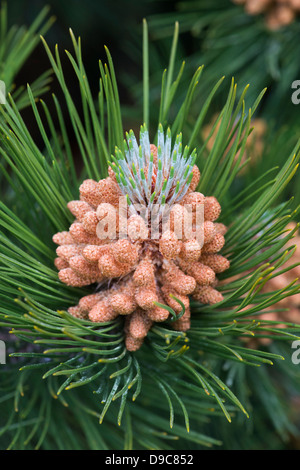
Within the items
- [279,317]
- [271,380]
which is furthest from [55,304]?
[271,380]

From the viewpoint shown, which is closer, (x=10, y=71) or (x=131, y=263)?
(x=131, y=263)

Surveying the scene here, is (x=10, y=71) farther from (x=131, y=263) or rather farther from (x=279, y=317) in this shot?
(x=279, y=317)

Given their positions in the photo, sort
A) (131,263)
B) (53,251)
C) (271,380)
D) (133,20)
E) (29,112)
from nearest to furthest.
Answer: (131,263), (53,251), (271,380), (133,20), (29,112)
